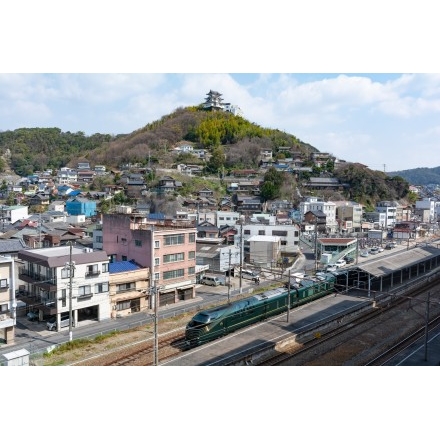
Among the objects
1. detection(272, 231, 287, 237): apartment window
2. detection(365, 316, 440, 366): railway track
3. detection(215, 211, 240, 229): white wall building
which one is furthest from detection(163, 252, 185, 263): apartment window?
detection(215, 211, 240, 229): white wall building

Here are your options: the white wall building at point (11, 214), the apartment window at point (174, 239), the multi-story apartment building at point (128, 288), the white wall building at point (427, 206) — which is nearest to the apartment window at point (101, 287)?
the multi-story apartment building at point (128, 288)

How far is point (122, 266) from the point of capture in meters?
18.8

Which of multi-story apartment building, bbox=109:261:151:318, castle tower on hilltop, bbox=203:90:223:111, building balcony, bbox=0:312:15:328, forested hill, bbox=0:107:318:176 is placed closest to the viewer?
building balcony, bbox=0:312:15:328

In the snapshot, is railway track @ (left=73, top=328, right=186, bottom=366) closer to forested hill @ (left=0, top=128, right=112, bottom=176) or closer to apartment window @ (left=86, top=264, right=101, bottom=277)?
apartment window @ (left=86, top=264, right=101, bottom=277)

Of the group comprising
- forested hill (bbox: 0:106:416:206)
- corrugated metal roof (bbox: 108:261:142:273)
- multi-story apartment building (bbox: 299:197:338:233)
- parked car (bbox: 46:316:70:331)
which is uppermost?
forested hill (bbox: 0:106:416:206)

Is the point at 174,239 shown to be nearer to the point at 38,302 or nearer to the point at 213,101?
the point at 38,302

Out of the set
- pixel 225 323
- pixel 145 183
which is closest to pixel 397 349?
pixel 225 323

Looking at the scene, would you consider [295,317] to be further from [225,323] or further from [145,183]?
[145,183]

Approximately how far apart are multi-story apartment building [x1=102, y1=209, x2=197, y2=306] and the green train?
191 inches

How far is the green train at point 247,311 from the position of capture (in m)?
14.0

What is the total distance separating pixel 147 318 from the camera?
17.6m

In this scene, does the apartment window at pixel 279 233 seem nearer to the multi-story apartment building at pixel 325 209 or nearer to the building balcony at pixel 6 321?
the multi-story apartment building at pixel 325 209

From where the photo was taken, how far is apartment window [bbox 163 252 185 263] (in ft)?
65.3

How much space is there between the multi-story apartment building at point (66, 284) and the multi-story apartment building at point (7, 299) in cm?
137
